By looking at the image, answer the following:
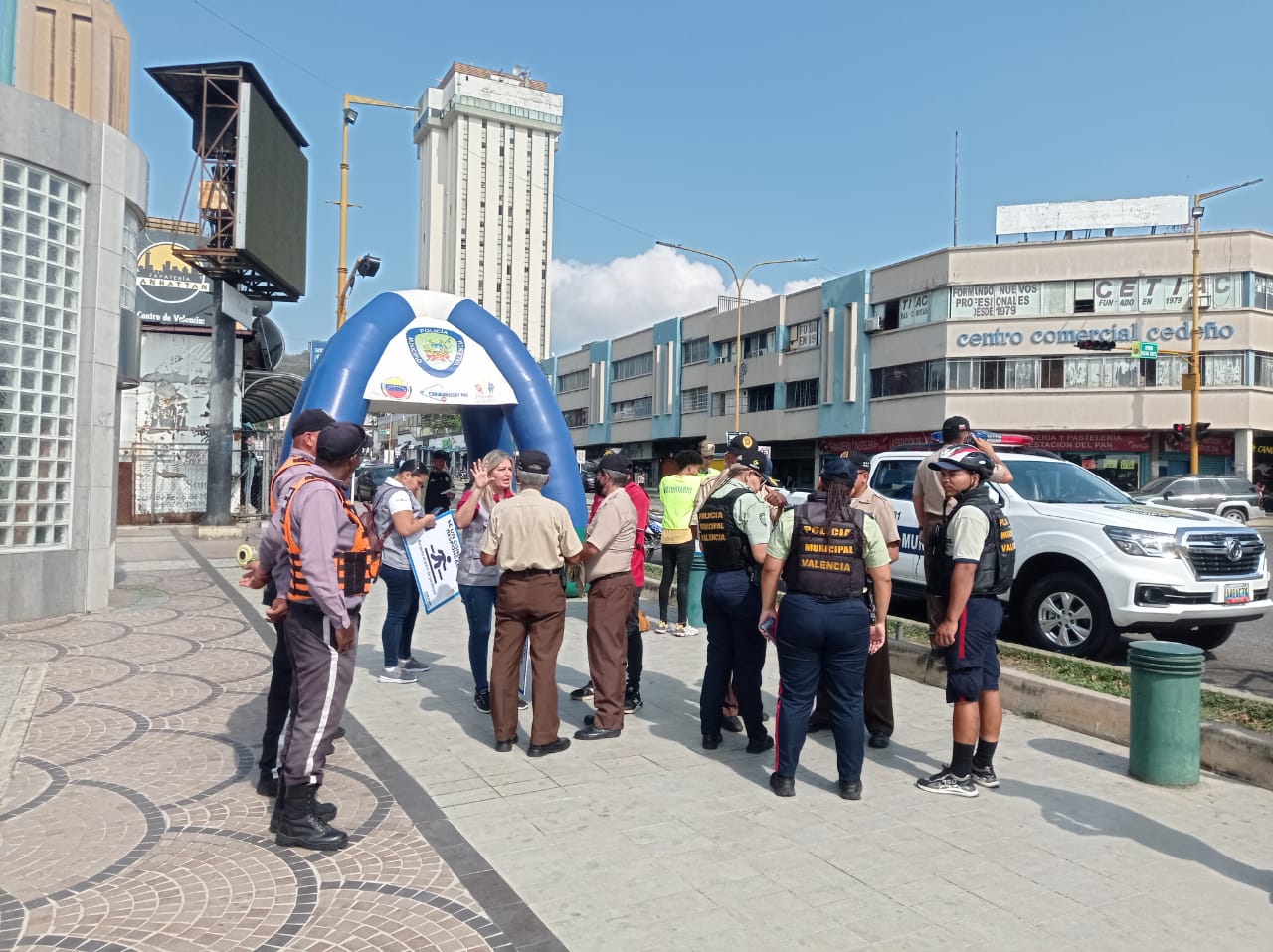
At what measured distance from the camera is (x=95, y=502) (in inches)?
388

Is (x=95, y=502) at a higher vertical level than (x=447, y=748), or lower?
higher

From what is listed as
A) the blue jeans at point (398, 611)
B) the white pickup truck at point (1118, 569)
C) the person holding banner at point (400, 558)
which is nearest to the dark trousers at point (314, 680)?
the person holding banner at point (400, 558)

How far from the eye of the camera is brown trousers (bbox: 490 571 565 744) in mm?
5574

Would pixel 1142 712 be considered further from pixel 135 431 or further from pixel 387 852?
pixel 135 431

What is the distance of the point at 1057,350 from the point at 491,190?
82840mm

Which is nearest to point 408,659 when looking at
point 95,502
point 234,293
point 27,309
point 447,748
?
point 447,748

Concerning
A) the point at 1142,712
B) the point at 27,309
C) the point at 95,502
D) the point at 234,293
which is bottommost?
the point at 1142,712

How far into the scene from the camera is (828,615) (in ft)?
15.9

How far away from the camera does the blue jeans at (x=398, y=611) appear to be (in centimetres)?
727

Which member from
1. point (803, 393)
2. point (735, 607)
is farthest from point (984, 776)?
point (803, 393)

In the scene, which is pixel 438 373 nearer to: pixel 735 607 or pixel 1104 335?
pixel 735 607

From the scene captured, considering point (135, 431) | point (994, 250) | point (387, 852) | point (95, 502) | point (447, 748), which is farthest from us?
point (994, 250)

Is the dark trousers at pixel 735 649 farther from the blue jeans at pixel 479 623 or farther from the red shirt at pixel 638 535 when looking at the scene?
the blue jeans at pixel 479 623

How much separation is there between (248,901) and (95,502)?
754 cm
